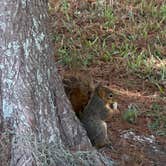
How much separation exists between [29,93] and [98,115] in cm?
74

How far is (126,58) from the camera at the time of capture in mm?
5996

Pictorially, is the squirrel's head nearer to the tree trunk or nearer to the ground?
the ground

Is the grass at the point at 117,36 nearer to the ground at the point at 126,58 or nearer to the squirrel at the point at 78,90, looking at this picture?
the ground at the point at 126,58

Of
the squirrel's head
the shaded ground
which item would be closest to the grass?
the shaded ground

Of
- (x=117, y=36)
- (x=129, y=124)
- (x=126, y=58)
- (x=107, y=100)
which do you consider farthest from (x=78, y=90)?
(x=117, y=36)

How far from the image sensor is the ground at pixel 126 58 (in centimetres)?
448

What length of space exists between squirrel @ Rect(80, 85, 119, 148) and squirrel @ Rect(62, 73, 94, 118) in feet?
0.27

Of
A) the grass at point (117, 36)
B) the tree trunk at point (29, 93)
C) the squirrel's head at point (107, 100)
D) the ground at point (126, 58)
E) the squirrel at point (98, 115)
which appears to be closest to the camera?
the tree trunk at point (29, 93)

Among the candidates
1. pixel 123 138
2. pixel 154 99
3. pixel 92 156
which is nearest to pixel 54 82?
pixel 92 156

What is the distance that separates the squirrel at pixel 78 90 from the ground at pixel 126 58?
383 millimetres

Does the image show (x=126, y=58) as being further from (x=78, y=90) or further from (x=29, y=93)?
(x=29, y=93)

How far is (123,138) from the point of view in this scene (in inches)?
177

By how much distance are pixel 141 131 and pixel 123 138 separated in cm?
21

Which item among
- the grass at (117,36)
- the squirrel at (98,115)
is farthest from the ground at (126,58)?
the squirrel at (98,115)
